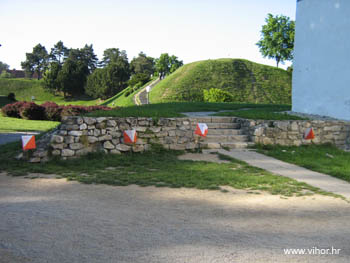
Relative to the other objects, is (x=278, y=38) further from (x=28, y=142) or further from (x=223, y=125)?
(x=28, y=142)

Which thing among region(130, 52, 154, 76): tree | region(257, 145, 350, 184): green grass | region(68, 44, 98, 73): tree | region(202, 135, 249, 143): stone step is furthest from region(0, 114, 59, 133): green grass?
region(68, 44, 98, 73): tree

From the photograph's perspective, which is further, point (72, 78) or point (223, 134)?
point (72, 78)

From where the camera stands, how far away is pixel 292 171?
724 centimetres

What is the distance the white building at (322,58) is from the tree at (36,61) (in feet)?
279

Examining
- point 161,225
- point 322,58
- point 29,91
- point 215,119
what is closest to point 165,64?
point 29,91

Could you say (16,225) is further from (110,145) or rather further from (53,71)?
(53,71)

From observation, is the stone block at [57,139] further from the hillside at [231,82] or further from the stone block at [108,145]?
the hillside at [231,82]

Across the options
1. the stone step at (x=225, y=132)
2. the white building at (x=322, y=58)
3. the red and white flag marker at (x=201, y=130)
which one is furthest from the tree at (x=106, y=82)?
the red and white flag marker at (x=201, y=130)

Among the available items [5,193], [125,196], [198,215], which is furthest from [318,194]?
[5,193]

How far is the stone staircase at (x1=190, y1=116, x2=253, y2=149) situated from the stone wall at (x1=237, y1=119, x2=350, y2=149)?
0.81 feet

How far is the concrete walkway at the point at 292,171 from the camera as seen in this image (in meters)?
5.98

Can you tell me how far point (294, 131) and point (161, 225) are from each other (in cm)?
769

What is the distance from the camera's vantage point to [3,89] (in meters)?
65.8

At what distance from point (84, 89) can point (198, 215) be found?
6415cm
